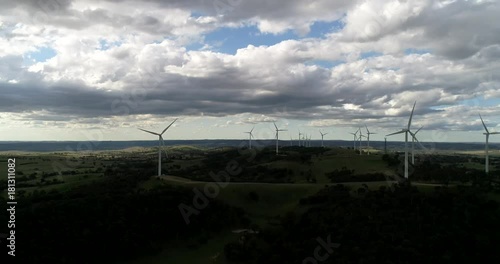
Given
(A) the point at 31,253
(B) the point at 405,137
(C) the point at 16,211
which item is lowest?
(A) the point at 31,253

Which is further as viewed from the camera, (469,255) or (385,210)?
(385,210)

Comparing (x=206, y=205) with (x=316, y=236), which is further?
(x=206, y=205)

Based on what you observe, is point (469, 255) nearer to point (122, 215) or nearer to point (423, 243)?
point (423, 243)

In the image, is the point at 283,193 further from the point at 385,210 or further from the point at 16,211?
the point at 16,211

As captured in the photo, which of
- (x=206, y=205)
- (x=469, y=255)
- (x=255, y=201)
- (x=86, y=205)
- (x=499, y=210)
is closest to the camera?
(x=469, y=255)

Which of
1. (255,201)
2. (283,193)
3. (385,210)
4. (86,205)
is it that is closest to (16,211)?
(86,205)

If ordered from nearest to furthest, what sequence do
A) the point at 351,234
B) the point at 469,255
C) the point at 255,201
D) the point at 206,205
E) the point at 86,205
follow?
the point at 469,255 < the point at 351,234 < the point at 86,205 < the point at 206,205 < the point at 255,201

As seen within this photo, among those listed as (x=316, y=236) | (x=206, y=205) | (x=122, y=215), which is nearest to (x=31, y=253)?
(x=122, y=215)

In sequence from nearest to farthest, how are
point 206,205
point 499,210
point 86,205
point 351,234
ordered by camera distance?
point 351,234
point 499,210
point 86,205
point 206,205

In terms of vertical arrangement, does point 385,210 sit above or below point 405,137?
below
